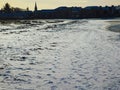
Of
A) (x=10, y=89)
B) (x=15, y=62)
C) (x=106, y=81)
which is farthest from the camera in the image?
(x=15, y=62)

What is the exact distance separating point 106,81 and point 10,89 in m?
3.37

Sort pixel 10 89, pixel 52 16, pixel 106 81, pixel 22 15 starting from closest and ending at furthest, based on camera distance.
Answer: pixel 10 89 < pixel 106 81 < pixel 22 15 < pixel 52 16

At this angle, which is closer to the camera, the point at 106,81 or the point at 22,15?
Result: the point at 106,81

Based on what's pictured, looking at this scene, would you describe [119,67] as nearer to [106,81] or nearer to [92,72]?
[92,72]

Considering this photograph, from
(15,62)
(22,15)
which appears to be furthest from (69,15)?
(15,62)

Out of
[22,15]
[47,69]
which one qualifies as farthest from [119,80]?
[22,15]

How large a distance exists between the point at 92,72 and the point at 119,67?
1.48 m

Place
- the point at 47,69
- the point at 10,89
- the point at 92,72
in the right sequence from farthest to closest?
the point at 47,69 → the point at 92,72 → the point at 10,89

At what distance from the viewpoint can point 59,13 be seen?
192m

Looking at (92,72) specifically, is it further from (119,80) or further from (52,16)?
(52,16)

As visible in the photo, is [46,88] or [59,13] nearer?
[46,88]

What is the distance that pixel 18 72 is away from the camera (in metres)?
13.1

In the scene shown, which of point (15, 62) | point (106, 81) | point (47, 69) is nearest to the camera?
point (106, 81)

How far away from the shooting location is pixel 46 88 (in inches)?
419
